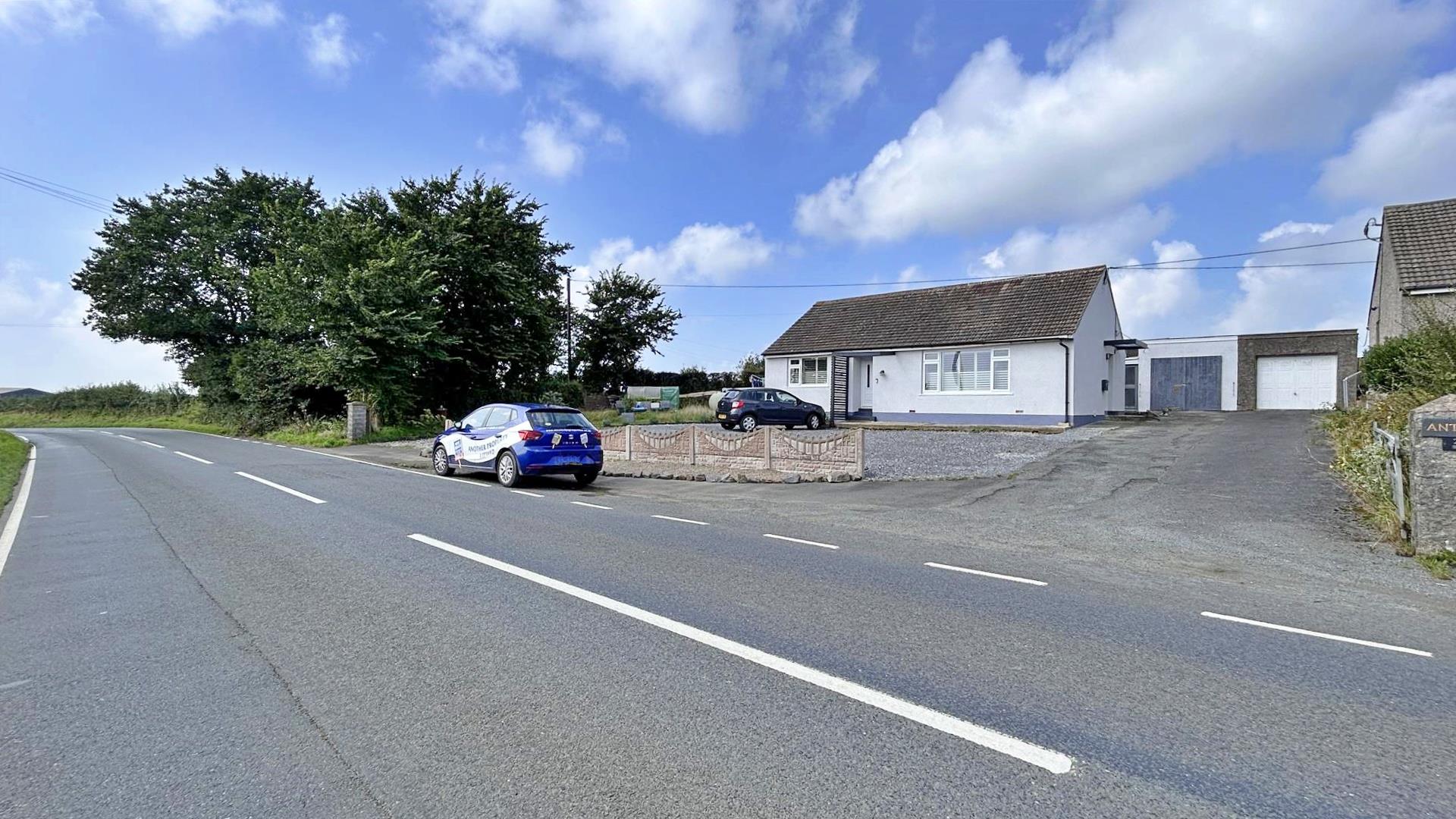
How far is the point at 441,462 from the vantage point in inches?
616

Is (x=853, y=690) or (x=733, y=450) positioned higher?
(x=733, y=450)

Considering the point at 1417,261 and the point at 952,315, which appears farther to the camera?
the point at 952,315

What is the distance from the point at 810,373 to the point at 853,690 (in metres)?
27.8

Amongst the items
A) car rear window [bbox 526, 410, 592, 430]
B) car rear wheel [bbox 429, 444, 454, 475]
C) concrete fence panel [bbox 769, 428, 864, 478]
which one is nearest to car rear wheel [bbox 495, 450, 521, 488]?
car rear window [bbox 526, 410, 592, 430]

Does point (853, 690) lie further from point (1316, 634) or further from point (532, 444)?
point (532, 444)

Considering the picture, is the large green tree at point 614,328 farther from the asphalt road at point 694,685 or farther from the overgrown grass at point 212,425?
the asphalt road at point 694,685

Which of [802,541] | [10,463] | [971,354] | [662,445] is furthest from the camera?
[971,354]

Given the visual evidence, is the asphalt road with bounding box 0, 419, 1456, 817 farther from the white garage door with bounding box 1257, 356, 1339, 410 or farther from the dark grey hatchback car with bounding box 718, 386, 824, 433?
the white garage door with bounding box 1257, 356, 1339, 410

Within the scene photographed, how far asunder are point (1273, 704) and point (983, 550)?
399 cm

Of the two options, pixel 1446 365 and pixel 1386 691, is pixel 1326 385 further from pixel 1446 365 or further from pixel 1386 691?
pixel 1386 691

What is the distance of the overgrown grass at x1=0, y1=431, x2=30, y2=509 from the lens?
509 inches

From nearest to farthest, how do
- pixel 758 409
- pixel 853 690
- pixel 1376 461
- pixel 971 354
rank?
pixel 853 690 < pixel 1376 461 < pixel 758 409 < pixel 971 354

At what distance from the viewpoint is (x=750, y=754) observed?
302cm

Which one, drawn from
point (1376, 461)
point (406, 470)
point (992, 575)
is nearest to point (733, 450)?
point (406, 470)
